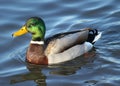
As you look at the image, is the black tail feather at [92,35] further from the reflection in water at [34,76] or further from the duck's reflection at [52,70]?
the reflection in water at [34,76]

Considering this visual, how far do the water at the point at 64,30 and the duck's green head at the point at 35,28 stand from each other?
0.58 m

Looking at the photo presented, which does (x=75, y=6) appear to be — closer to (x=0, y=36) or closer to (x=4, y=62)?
(x=0, y=36)

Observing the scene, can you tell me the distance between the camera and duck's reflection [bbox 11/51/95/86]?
1008 centimetres

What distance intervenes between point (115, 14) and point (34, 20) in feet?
9.47

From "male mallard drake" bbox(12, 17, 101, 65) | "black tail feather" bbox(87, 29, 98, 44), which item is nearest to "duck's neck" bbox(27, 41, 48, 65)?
"male mallard drake" bbox(12, 17, 101, 65)

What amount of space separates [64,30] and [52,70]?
1970 millimetres

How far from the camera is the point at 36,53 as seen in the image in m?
10.8

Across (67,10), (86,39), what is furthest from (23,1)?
(86,39)

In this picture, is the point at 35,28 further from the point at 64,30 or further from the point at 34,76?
the point at 64,30

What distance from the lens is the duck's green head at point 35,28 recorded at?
10.7 metres

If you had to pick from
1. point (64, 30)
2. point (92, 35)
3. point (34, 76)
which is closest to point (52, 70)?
point (34, 76)

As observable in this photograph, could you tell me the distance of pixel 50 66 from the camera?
10648 millimetres

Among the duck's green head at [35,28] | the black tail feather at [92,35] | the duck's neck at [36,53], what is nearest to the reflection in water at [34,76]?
the duck's neck at [36,53]

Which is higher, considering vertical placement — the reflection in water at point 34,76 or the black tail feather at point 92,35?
the black tail feather at point 92,35
